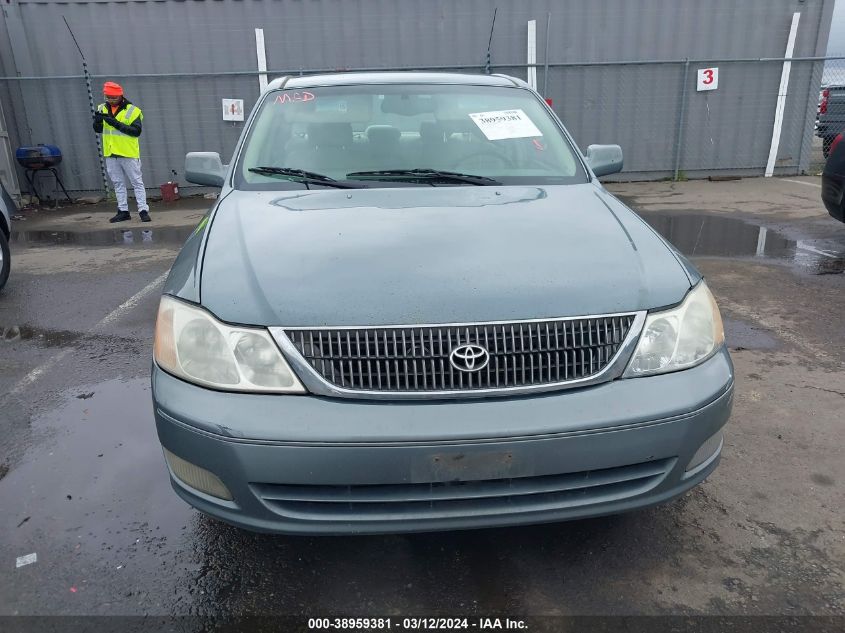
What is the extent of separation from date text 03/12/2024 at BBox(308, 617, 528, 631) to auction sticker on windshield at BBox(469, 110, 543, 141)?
2298 millimetres

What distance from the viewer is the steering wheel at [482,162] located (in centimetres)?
321

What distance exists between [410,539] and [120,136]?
8717 mm

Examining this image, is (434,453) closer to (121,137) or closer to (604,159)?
(604,159)

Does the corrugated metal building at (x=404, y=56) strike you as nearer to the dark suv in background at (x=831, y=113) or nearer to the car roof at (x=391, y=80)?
the dark suv in background at (x=831, y=113)

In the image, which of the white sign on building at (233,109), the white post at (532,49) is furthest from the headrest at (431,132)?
the white sign on building at (233,109)

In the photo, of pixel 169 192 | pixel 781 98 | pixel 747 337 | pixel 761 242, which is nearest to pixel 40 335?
pixel 747 337

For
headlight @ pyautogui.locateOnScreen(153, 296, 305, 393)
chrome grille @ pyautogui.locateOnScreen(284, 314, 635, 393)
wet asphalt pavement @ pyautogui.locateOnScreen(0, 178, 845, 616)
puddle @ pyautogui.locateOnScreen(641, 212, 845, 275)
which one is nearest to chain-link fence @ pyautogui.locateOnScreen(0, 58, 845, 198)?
puddle @ pyautogui.locateOnScreen(641, 212, 845, 275)

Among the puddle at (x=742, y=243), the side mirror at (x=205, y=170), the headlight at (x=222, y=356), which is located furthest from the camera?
the puddle at (x=742, y=243)

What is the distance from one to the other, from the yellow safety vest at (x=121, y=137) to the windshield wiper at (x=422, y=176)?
743 cm

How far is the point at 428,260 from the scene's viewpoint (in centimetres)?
219

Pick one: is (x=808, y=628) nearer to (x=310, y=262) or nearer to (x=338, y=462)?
(x=338, y=462)

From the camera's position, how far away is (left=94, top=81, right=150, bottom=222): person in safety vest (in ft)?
29.7

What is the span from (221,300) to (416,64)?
33.7 ft

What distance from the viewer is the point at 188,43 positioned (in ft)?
36.1
